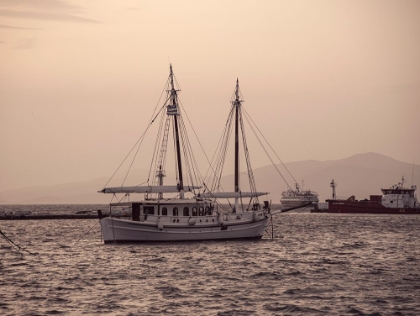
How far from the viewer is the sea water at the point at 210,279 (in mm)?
34781

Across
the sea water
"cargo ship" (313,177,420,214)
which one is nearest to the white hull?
the sea water

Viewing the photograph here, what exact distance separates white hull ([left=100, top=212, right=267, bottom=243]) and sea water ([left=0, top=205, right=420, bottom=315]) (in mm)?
878

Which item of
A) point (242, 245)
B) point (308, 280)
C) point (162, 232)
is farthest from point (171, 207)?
point (308, 280)

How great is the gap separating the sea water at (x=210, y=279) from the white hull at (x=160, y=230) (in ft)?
2.88

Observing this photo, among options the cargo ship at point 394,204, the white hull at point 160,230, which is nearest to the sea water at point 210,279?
the white hull at point 160,230

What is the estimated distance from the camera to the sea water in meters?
34.8

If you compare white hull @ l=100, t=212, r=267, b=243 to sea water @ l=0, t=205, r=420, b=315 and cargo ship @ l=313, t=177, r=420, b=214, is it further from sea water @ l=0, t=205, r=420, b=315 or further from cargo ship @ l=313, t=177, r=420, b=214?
cargo ship @ l=313, t=177, r=420, b=214

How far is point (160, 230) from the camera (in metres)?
66.1

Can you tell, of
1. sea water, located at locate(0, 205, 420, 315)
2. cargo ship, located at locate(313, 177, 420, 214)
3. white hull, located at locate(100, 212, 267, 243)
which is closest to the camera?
sea water, located at locate(0, 205, 420, 315)

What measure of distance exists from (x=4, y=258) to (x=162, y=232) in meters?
14.0

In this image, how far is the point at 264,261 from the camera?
5353 centimetres

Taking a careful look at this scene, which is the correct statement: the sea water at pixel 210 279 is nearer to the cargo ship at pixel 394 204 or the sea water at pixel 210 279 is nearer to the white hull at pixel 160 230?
the white hull at pixel 160 230

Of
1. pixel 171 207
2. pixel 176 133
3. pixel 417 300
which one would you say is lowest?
pixel 417 300

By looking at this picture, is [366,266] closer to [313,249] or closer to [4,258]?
[313,249]
